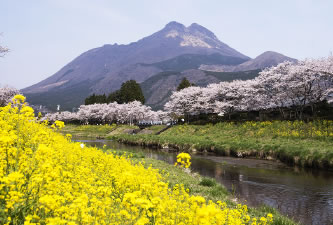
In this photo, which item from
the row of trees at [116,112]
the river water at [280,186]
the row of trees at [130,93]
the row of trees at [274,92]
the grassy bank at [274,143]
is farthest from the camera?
the row of trees at [130,93]

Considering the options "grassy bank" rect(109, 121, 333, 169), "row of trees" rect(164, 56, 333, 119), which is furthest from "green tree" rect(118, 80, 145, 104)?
"grassy bank" rect(109, 121, 333, 169)

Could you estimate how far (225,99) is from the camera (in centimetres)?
5319

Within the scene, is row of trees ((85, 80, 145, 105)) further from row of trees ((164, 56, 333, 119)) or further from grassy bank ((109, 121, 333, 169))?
grassy bank ((109, 121, 333, 169))

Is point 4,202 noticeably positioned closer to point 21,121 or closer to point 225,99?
point 21,121

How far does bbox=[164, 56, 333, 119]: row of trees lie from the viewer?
32.5 m

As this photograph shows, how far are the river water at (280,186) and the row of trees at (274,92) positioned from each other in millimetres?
14863

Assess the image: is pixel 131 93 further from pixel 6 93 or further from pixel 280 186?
pixel 280 186

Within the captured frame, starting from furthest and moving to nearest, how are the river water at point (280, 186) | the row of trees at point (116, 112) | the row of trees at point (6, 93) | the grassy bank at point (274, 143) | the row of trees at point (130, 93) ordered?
the row of trees at point (130, 93)
the row of trees at point (116, 112)
the row of trees at point (6, 93)
the grassy bank at point (274, 143)
the river water at point (280, 186)

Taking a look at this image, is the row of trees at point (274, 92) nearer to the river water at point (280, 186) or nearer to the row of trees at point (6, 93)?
the river water at point (280, 186)

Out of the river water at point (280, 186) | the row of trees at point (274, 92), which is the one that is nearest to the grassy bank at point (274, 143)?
the river water at point (280, 186)

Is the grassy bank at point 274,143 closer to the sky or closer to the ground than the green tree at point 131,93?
closer to the ground

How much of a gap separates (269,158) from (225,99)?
30.1 meters

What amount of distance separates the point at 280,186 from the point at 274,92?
29075 millimetres

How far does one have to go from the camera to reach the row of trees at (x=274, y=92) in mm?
32531
